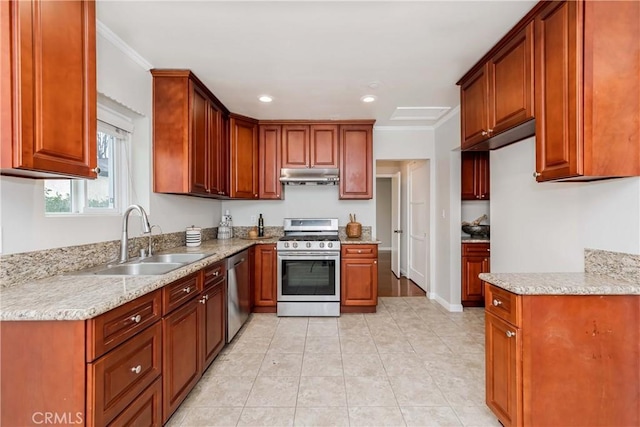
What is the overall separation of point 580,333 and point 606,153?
2.96 feet

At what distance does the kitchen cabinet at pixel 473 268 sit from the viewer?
377cm

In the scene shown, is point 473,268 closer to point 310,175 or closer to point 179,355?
point 310,175

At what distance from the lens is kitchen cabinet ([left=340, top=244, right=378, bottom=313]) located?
3.63m

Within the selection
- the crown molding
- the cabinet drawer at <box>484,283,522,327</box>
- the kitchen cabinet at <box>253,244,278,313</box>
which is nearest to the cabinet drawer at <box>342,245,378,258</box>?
the kitchen cabinet at <box>253,244,278,313</box>

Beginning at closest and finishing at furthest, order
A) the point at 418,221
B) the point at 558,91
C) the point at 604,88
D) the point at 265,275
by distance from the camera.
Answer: the point at 604,88
the point at 558,91
the point at 265,275
the point at 418,221

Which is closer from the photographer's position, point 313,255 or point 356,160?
point 313,255

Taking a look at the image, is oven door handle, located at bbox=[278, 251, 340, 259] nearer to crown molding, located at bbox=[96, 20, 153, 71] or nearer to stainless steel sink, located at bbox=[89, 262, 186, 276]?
stainless steel sink, located at bbox=[89, 262, 186, 276]

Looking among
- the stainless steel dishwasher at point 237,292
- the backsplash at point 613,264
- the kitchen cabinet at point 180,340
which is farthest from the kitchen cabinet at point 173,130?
the backsplash at point 613,264

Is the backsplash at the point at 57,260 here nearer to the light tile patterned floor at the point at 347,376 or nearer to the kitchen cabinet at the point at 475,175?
the light tile patterned floor at the point at 347,376

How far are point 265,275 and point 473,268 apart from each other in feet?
8.60

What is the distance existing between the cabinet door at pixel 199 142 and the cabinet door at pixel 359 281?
1840 millimetres

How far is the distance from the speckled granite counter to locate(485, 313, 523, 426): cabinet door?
72.2 inches

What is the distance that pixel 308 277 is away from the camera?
3602mm

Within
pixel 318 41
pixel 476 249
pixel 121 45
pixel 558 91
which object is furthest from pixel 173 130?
pixel 476 249
